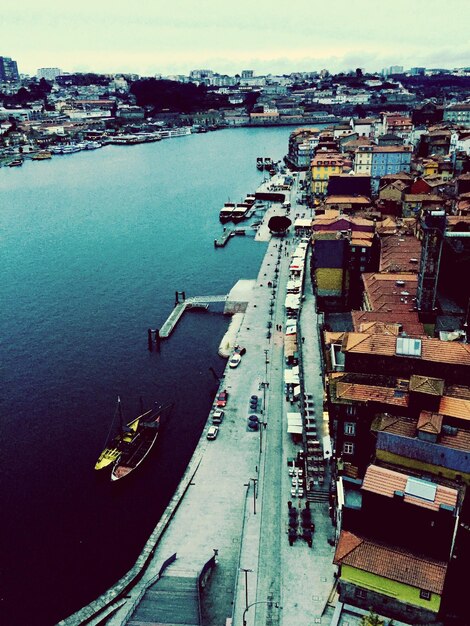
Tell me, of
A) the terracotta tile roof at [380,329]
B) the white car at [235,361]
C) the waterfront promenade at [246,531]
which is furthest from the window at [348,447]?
the white car at [235,361]

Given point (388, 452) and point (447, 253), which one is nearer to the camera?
point (388, 452)

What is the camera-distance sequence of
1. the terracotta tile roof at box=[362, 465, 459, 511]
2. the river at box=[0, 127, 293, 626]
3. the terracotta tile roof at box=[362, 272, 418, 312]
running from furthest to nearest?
the terracotta tile roof at box=[362, 272, 418, 312] < the river at box=[0, 127, 293, 626] < the terracotta tile roof at box=[362, 465, 459, 511]

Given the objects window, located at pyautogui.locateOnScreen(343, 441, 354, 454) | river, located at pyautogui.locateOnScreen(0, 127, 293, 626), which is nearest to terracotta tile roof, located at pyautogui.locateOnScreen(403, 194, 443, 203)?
river, located at pyautogui.locateOnScreen(0, 127, 293, 626)

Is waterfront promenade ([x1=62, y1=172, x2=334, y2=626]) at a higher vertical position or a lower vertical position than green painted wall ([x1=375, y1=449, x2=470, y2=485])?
lower

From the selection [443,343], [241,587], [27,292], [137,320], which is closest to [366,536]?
[241,587]

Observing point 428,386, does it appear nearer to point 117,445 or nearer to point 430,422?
point 430,422

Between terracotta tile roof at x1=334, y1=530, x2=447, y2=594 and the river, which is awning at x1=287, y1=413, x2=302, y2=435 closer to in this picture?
the river

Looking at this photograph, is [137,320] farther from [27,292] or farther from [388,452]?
[388,452]
